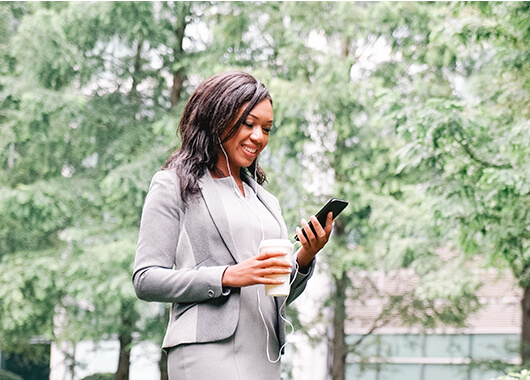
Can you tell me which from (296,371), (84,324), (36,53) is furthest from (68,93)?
(296,371)

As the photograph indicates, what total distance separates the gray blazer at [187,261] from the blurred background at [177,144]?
7.36 m

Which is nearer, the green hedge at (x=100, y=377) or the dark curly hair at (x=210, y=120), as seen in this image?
the dark curly hair at (x=210, y=120)

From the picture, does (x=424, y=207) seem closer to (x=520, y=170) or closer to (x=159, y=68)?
(x=520, y=170)

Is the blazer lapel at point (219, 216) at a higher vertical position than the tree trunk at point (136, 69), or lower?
lower

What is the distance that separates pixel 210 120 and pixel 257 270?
46cm

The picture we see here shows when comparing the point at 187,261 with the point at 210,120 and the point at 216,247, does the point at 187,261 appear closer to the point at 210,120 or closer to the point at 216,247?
the point at 216,247

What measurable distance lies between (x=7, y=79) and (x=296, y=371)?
716 centimetres

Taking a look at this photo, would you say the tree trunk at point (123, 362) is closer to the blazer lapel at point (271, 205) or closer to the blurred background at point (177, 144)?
the blurred background at point (177, 144)

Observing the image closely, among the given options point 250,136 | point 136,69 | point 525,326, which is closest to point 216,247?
point 250,136

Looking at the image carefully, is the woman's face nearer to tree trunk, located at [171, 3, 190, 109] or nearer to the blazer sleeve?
the blazer sleeve

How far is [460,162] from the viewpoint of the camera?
700cm

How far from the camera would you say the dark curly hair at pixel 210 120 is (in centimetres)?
207

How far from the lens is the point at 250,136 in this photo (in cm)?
209

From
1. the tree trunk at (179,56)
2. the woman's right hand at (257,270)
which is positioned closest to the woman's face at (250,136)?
the woman's right hand at (257,270)
